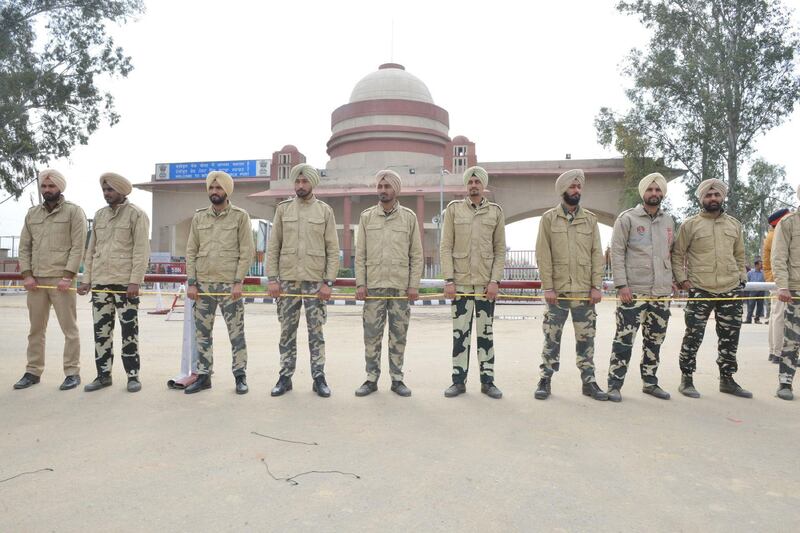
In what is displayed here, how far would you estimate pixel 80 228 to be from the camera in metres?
4.41

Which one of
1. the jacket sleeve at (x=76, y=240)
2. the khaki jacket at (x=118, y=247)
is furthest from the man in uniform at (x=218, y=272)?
the jacket sleeve at (x=76, y=240)

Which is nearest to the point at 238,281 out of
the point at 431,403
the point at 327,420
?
the point at 327,420

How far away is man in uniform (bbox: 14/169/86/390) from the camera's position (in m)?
4.26

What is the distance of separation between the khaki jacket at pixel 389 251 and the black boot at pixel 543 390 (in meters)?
1.19

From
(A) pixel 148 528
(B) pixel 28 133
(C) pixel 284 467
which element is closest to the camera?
(A) pixel 148 528

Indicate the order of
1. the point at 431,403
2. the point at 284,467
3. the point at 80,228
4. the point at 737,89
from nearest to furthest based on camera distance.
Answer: the point at 284,467 → the point at 431,403 → the point at 80,228 → the point at 737,89

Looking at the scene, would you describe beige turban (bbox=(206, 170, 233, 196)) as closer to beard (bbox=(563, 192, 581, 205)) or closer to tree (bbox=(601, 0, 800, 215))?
beard (bbox=(563, 192, 581, 205))

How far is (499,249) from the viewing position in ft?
13.6

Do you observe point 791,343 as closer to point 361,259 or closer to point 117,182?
point 361,259

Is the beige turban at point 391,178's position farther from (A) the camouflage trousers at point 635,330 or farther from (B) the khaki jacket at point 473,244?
(A) the camouflage trousers at point 635,330

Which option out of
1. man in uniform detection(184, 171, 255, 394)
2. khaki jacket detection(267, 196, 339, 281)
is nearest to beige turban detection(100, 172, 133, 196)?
man in uniform detection(184, 171, 255, 394)

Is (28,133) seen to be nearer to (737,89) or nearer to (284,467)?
(284,467)

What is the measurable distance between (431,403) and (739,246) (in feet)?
8.99

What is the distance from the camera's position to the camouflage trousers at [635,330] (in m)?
4.00
